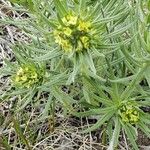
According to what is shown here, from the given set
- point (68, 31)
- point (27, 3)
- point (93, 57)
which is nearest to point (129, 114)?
point (93, 57)

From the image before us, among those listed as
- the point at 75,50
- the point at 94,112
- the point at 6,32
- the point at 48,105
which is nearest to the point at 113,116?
the point at 94,112

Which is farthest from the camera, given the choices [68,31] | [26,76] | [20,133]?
[20,133]

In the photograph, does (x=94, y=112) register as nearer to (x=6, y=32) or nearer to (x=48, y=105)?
(x=48, y=105)

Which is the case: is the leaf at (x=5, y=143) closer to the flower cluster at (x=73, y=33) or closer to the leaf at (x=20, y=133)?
the leaf at (x=20, y=133)

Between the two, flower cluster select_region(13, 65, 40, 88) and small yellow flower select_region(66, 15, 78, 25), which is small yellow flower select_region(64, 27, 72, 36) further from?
flower cluster select_region(13, 65, 40, 88)

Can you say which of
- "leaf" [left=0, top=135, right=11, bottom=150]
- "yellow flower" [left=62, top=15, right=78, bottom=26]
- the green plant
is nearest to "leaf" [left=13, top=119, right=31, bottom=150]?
"leaf" [left=0, top=135, right=11, bottom=150]

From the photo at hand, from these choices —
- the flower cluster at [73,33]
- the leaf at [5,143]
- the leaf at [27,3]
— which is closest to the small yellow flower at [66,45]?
the flower cluster at [73,33]

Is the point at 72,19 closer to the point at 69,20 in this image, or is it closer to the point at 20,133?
the point at 69,20
